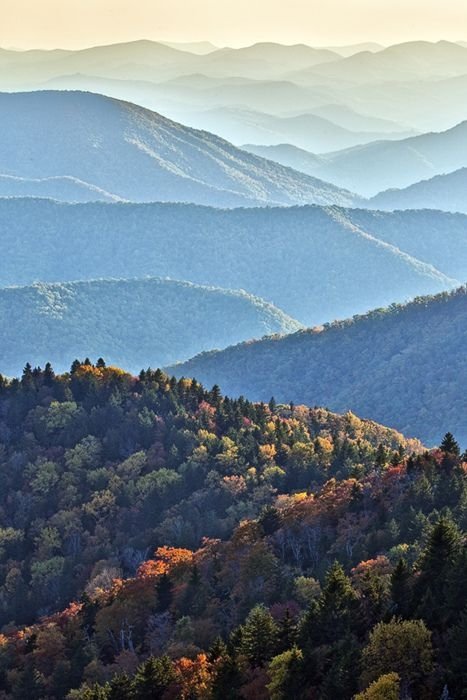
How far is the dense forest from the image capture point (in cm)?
5362

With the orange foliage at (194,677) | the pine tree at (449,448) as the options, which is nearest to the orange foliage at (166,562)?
the pine tree at (449,448)

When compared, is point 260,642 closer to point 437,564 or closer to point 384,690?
point 437,564

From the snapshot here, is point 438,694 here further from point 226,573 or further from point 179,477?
point 179,477

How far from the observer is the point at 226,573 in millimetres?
78312

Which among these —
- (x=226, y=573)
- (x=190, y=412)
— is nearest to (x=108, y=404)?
(x=190, y=412)

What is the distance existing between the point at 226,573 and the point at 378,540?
1074 cm

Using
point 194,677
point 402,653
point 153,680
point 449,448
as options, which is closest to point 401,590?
point 402,653

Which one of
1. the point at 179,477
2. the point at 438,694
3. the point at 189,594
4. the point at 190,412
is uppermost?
the point at 190,412

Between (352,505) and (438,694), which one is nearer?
(438,694)

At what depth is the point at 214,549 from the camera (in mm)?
84438

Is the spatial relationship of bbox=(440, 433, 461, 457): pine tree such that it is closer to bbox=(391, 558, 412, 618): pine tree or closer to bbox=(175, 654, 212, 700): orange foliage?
bbox=(391, 558, 412, 618): pine tree

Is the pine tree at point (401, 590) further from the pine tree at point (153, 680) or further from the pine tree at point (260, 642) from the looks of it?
the pine tree at point (153, 680)

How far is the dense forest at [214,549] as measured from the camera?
53625mm

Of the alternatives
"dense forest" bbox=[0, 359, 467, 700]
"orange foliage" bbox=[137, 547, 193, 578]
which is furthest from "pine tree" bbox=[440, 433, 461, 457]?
"orange foliage" bbox=[137, 547, 193, 578]
